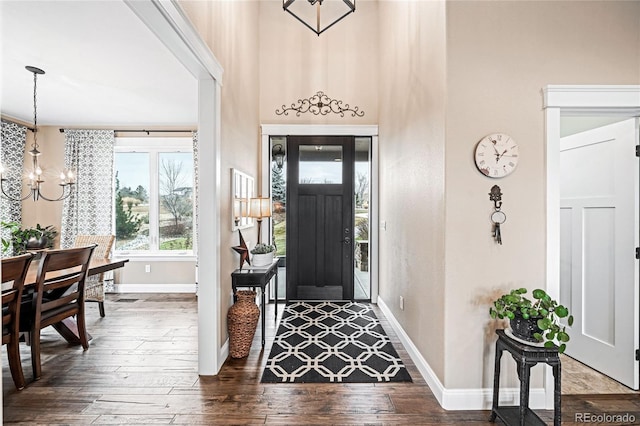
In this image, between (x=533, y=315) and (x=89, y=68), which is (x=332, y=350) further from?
(x=89, y=68)

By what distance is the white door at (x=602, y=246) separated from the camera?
2650 millimetres

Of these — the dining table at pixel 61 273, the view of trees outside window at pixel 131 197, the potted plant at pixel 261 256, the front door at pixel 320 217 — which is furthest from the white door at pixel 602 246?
the view of trees outside window at pixel 131 197

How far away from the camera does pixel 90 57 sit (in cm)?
342

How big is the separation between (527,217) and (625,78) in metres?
1.18

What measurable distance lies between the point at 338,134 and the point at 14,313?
3.93 meters

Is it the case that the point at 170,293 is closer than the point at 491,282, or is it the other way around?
the point at 491,282

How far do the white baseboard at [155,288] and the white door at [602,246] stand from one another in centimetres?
502

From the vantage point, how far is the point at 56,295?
11.4 ft

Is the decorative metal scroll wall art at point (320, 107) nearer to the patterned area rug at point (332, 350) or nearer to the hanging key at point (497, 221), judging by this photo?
the patterned area rug at point (332, 350)

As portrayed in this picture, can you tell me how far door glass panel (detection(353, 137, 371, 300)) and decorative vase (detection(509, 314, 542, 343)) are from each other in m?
2.92

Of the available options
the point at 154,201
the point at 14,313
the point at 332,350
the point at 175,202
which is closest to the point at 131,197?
the point at 154,201

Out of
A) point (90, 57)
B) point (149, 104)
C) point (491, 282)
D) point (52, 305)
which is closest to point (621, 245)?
point (491, 282)

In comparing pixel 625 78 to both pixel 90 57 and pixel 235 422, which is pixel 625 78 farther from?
pixel 90 57

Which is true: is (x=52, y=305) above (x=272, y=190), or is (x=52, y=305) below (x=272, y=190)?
below
